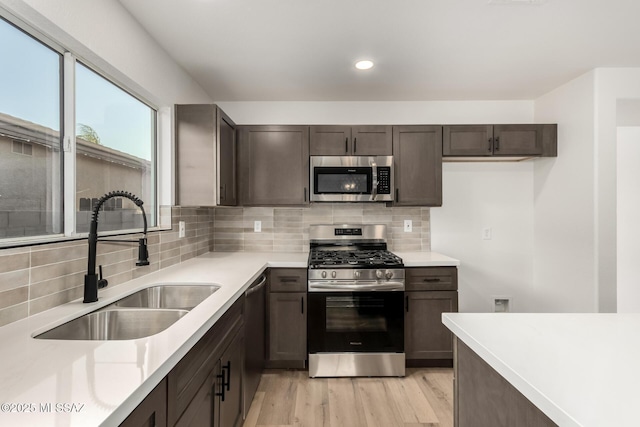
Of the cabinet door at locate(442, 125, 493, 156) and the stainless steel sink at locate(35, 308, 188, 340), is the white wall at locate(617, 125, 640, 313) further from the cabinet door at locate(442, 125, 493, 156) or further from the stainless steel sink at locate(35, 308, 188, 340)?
the stainless steel sink at locate(35, 308, 188, 340)

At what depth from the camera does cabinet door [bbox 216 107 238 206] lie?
2.43 m

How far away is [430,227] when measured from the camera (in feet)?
10.6

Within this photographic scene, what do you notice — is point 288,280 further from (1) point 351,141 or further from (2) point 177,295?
(1) point 351,141

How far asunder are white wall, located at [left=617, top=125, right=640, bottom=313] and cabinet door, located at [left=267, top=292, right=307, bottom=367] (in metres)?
3.45

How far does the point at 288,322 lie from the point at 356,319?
55cm

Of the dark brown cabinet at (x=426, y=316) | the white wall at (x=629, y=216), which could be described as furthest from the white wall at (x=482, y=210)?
the white wall at (x=629, y=216)

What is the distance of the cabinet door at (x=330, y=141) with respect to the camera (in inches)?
114

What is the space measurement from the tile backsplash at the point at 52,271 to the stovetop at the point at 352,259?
1.20 meters

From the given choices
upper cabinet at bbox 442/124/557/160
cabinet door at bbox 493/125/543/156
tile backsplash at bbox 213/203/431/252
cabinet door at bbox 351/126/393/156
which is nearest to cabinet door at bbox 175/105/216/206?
tile backsplash at bbox 213/203/431/252

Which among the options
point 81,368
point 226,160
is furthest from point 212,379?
point 226,160

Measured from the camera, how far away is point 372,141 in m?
2.92

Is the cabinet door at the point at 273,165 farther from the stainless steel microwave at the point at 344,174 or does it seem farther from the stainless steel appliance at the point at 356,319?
the stainless steel appliance at the point at 356,319

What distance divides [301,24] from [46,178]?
60.7 inches

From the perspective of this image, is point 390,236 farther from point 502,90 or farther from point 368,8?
point 368,8
